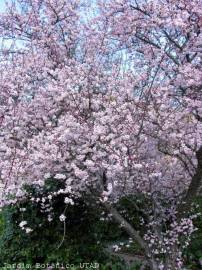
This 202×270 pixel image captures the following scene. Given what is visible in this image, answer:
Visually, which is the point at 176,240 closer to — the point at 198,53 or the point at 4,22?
the point at 198,53

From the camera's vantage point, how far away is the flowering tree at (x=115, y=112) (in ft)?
16.1

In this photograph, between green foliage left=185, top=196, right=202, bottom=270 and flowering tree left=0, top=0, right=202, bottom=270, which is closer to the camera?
flowering tree left=0, top=0, right=202, bottom=270

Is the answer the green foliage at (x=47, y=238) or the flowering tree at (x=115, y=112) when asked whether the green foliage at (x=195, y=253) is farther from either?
the green foliage at (x=47, y=238)

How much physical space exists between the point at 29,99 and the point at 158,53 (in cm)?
185

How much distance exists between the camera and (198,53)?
18.7ft

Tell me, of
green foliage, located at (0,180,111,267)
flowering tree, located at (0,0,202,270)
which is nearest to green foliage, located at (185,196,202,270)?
flowering tree, located at (0,0,202,270)

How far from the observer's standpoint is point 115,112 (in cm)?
501

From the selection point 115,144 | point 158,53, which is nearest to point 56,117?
point 115,144

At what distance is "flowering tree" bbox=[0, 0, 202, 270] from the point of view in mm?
4895

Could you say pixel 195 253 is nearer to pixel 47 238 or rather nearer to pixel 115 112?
pixel 47 238

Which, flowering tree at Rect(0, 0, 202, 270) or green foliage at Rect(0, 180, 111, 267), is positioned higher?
flowering tree at Rect(0, 0, 202, 270)

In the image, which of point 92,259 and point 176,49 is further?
point 92,259

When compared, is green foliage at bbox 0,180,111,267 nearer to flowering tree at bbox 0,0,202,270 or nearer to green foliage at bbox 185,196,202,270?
flowering tree at bbox 0,0,202,270

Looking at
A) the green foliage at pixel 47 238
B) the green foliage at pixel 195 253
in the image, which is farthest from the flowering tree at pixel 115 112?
the green foliage at pixel 47 238
